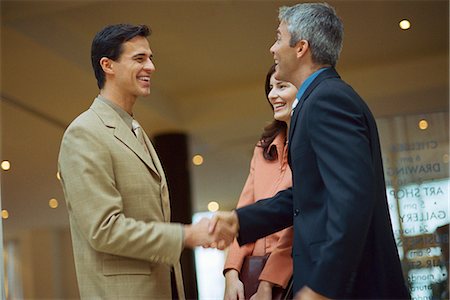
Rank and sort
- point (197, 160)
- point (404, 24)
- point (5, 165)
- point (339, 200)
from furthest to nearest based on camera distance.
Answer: point (197, 160)
point (5, 165)
point (404, 24)
point (339, 200)

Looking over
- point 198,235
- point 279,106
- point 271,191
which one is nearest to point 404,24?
point 279,106

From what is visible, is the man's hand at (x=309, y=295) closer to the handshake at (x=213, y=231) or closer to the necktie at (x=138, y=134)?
the handshake at (x=213, y=231)

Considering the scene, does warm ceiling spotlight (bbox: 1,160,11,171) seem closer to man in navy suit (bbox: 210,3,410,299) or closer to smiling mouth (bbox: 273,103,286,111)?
smiling mouth (bbox: 273,103,286,111)

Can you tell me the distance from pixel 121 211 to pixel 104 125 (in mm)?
301

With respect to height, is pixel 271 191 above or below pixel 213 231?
above

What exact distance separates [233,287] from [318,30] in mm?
1024

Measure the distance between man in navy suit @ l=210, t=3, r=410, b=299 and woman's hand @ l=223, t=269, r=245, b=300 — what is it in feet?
1.40

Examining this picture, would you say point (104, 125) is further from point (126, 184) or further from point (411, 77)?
point (411, 77)

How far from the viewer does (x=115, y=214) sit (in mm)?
2824

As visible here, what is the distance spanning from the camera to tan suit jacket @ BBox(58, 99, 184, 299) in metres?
2.81

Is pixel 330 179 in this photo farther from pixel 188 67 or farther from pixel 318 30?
pixel 188 67

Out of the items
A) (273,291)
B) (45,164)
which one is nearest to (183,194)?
(45,164)

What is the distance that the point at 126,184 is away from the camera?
2.94m

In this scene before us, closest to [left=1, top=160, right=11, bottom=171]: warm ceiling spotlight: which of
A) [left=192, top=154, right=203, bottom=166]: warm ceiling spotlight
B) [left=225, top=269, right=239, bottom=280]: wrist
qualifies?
[left=192, top=154, right=203, bottom=166]: warm ceiling spotlight
